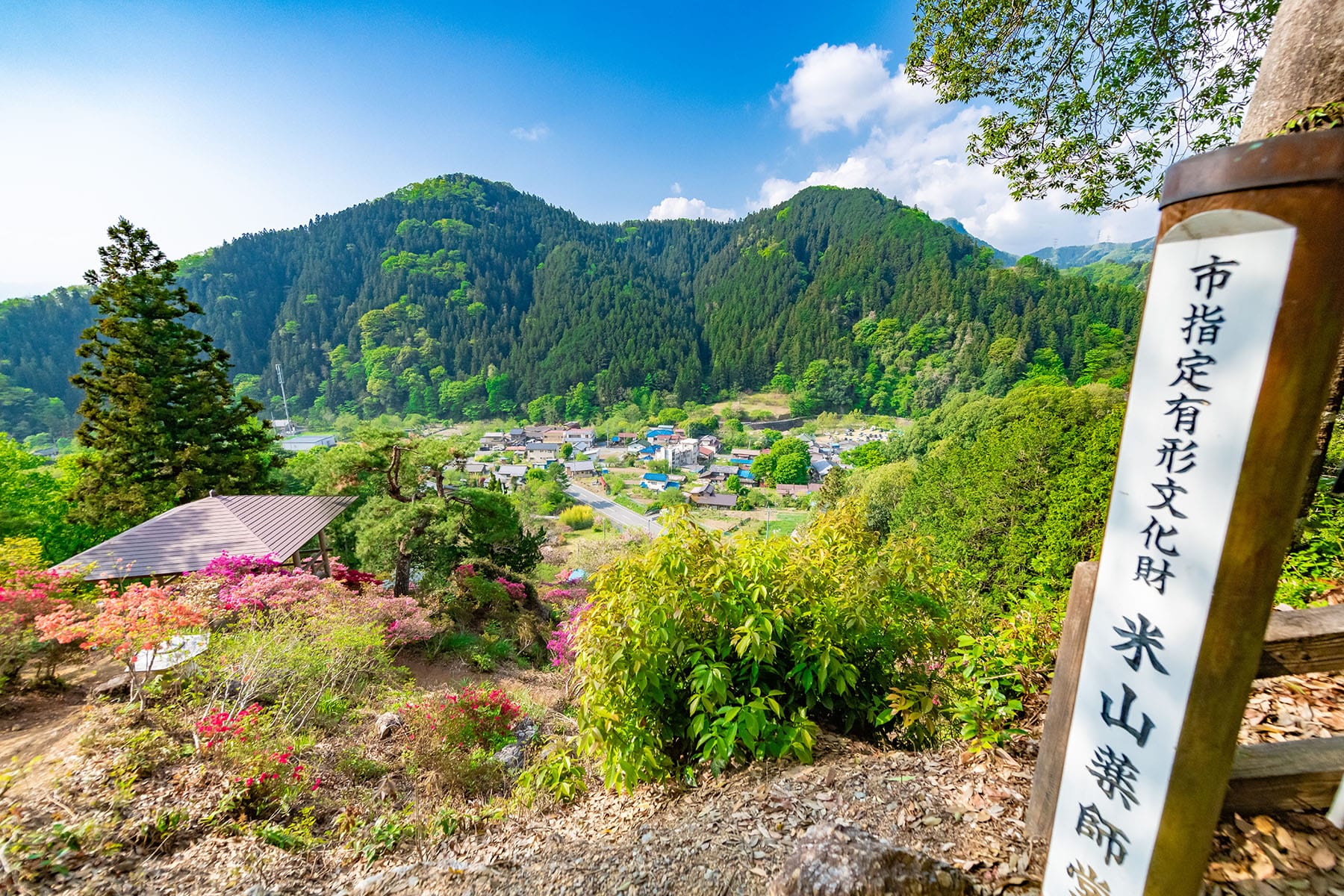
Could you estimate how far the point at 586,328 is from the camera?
7050 cm

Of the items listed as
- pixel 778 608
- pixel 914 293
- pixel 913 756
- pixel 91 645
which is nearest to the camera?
pixel 913 756

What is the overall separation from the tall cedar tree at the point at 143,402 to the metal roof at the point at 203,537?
4.16 meters

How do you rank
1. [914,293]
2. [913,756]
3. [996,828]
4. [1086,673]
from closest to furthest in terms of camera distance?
[1086,673] → [996,828] → [913,756] → [914,293]

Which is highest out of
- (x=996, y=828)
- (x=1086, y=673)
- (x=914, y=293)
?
(x=914, y=293)

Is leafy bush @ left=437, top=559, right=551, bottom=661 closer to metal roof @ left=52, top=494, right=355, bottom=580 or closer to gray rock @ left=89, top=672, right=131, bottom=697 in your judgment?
metal roof @ left=52, top=494, right=355, bottom=580

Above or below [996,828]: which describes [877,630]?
above

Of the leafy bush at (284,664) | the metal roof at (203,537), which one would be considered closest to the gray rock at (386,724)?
the leafy bush at (284,664)

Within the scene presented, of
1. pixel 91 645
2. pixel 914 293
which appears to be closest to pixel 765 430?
pixel 914 293

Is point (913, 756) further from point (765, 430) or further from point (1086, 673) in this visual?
point (765, 430)

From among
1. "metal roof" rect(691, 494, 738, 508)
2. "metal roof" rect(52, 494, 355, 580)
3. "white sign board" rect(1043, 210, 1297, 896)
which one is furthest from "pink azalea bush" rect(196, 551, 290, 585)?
"metal roof" rect(691, 494, 738, 508)

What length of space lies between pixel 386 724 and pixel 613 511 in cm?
3445

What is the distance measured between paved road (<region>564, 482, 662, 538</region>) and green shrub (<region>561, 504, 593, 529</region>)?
87.7 inches

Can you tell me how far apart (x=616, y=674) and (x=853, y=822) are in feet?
3.77

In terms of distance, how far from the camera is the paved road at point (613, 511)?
3559 centimetres
